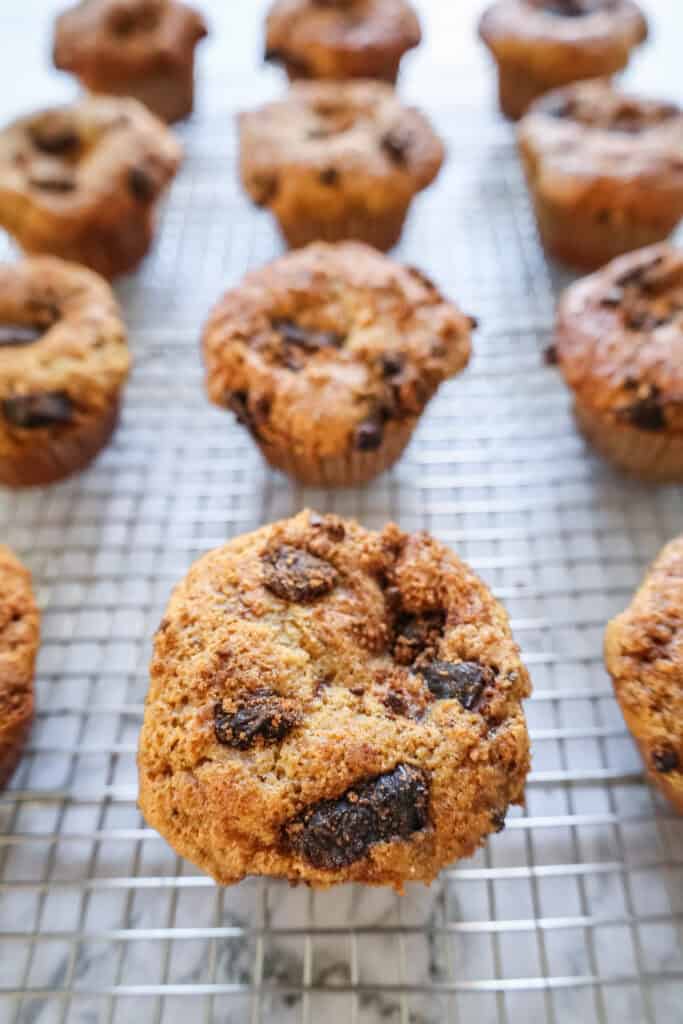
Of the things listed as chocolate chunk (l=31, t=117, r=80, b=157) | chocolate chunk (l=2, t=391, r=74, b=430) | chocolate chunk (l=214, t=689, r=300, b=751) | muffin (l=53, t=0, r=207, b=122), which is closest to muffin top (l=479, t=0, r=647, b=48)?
muffin (l=53, t=0, r=207, b=122)

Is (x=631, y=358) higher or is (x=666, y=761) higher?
(x=631, y=358)

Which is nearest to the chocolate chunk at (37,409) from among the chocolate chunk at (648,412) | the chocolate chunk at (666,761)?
the chocolate chunk at (648,412)

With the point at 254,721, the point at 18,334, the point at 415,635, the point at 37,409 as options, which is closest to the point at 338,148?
the point at 18,334

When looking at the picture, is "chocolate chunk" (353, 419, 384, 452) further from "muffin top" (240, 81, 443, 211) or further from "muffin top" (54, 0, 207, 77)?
"muffin top" (54, 0, 207, 77)

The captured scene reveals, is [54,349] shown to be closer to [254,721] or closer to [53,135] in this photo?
[53,135]

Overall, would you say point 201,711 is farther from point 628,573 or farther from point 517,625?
point 628,573
